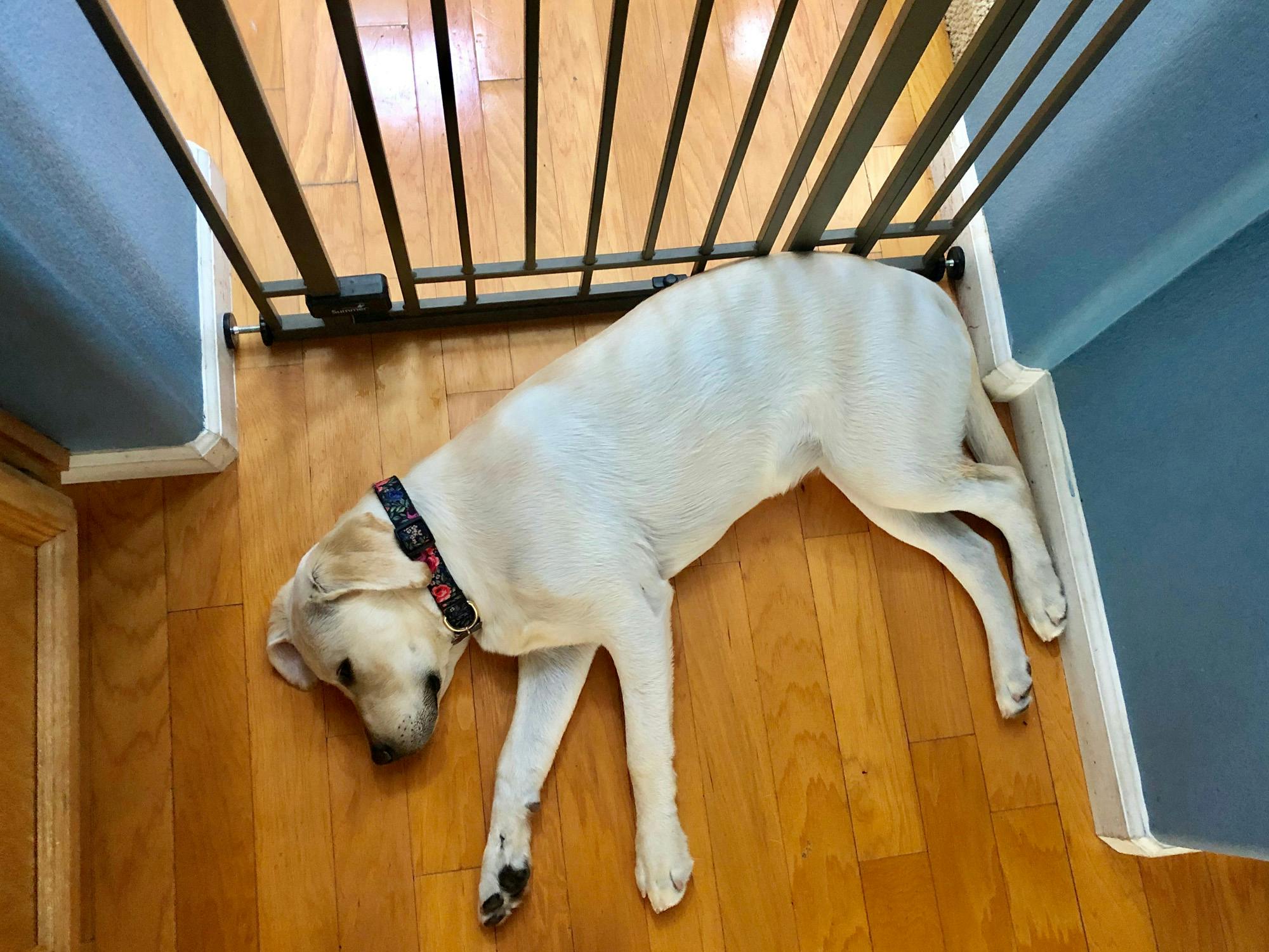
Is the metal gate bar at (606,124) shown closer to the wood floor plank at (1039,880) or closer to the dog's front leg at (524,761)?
the dog's front leg at (524,761)

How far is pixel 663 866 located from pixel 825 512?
851 millimetres

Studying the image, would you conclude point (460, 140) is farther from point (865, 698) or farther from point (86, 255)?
point (865, 698)

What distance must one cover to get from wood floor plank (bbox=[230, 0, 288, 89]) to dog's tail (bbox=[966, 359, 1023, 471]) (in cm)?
183

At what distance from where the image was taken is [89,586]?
1872 millimetres

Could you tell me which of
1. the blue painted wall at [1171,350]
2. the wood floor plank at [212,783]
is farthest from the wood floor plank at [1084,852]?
the wood floor plank at [212,783]

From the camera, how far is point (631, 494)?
1.62 m

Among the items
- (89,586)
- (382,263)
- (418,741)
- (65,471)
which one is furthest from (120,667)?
(382,263)

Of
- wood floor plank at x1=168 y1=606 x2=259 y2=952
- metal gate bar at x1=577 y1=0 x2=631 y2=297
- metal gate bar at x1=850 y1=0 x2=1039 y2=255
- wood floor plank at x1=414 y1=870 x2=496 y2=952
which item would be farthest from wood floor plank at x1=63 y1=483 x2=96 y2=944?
metal gate bar at x1=850 y1=0 x2=1039 y2=255

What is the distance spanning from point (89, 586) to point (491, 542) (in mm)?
977

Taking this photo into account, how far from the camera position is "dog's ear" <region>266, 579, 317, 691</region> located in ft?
5.58

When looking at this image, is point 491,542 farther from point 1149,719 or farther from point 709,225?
point 1149,719

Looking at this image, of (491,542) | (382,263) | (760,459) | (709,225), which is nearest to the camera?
(491,542)

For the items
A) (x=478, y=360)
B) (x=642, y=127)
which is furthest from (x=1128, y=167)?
(x=478, y=360)

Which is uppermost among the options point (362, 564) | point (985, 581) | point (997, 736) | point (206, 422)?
point (206, 422)
